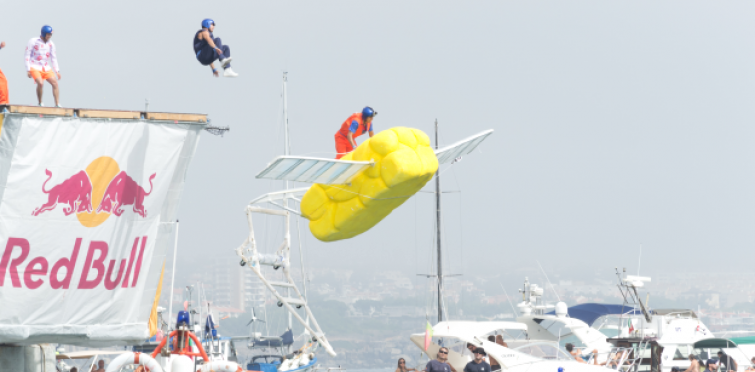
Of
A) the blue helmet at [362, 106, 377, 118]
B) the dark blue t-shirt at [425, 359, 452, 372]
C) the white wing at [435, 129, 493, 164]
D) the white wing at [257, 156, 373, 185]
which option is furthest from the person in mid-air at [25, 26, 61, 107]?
the dark blue t-shirt at [425, 359, 452, 372]

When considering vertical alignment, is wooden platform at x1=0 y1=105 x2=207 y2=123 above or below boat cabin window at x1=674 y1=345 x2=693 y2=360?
above

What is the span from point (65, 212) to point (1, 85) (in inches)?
106

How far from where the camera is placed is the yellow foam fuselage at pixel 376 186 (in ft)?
56.2

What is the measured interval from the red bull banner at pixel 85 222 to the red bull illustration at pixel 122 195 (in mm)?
20

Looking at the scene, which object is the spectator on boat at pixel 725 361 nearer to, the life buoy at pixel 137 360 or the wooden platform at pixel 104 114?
the wooden platform at pixel 104 114

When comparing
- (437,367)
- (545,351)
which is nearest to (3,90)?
(437,367)

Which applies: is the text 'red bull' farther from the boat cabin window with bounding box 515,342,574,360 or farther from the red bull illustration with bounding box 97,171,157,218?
the boat cabin window with bounding box 515,342,574,360

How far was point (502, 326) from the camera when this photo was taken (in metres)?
22.6

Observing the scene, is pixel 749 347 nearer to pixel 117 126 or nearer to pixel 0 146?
pixel 117 126

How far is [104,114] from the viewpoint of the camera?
18.1 meters

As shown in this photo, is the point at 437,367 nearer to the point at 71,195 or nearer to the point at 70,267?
the point at 70,267

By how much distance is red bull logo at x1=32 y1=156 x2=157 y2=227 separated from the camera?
1775 cm

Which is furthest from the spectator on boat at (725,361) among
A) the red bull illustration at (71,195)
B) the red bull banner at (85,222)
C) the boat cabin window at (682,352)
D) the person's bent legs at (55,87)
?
the person's bent legs at (55,87)

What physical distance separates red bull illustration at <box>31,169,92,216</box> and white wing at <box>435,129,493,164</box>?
22.8 ft
